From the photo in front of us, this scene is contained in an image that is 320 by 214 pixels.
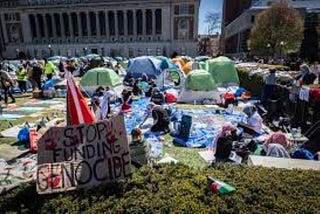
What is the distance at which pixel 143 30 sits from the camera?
8375 centimetres

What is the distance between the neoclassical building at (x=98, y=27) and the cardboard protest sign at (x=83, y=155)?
251ft

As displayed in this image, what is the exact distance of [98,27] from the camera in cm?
8556

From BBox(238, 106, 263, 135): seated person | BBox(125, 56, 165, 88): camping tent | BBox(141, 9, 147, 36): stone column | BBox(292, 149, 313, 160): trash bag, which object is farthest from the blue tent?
BBox(141, 9, 147, 36): stone column

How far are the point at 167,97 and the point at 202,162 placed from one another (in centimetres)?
→ 814

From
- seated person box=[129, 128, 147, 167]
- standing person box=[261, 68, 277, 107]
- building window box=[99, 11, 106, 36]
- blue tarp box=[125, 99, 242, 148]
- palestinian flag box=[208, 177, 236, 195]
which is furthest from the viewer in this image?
building window box=[99, 11, 106, 36]

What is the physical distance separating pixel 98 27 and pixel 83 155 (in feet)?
282

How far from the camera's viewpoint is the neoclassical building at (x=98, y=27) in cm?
8021

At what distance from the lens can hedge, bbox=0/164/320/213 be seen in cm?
340

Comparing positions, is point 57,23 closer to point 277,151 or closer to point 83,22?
Result: point 83,22

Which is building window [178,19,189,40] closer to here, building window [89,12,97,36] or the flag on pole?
building window [89,12,97,36]

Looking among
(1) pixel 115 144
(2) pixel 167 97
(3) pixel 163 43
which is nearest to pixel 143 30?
(3) pixel 163 43

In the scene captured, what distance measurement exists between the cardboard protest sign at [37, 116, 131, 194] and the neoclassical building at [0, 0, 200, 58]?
76551 mm

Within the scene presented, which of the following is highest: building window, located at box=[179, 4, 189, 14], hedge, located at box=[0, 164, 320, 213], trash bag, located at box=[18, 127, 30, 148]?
building window, located at box=[179, 4, 189, 14]

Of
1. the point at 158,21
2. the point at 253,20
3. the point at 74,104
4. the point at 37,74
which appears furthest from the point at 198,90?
the point at 158,21
